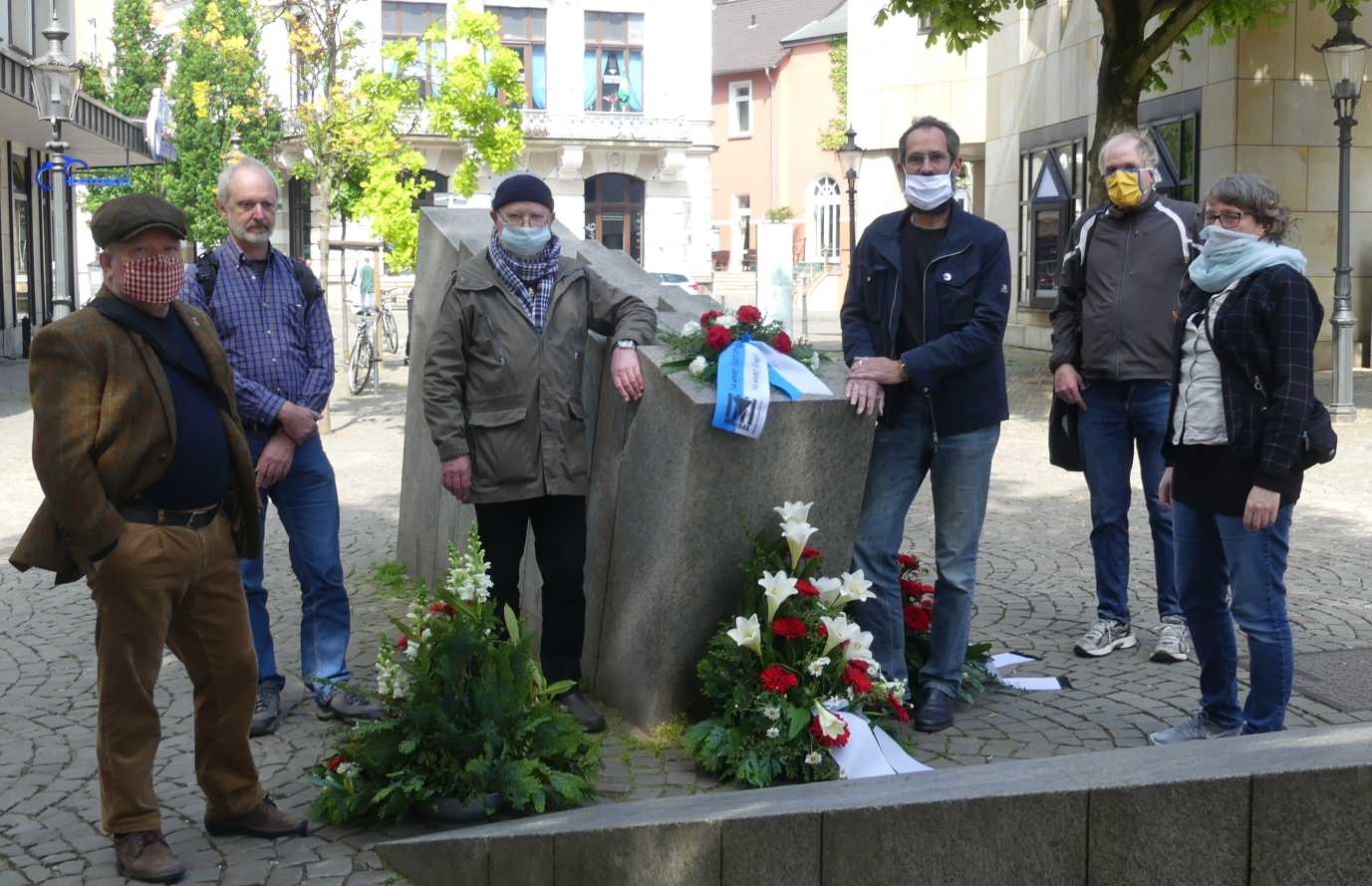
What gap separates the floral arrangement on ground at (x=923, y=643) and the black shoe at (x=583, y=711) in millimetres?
1200

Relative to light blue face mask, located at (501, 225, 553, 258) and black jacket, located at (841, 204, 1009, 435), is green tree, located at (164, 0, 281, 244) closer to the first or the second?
light blue face mask, located at (501, 225, 553, 258)

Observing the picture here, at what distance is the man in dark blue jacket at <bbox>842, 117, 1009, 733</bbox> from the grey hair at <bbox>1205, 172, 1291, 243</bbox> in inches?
30.6

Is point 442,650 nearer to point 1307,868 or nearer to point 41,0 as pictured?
point 1307,868

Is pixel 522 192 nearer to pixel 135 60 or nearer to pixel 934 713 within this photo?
pixel 934 713

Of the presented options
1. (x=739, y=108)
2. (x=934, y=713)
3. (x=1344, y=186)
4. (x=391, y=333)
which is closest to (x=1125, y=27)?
(x=1344, y=186)

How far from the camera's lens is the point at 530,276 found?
5.50 meters

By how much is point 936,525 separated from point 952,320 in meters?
0.72

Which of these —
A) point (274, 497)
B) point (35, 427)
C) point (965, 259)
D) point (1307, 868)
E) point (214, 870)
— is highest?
point (965, 259)

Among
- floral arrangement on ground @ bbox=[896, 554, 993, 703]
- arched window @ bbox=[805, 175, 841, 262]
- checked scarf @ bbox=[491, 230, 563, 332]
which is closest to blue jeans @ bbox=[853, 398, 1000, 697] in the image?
floral arrangement on ground @ bbox=[896, 554, 993, 703]

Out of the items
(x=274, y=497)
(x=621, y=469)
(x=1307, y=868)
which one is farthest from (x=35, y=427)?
(x=1307, y=868)

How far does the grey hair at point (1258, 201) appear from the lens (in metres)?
4.95

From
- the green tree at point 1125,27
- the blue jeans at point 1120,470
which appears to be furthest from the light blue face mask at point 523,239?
the green tree at point 1125,27

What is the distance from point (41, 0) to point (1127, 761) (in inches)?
1314

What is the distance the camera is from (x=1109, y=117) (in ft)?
55.7
